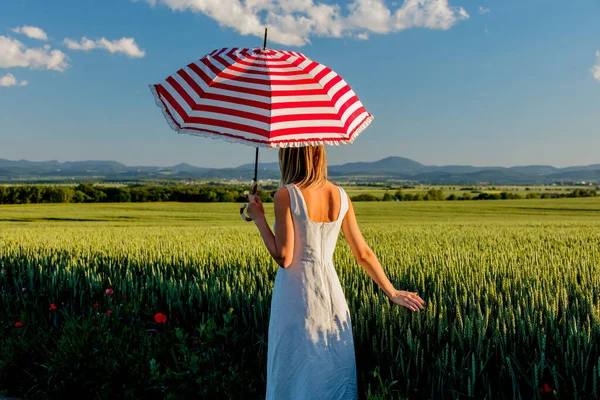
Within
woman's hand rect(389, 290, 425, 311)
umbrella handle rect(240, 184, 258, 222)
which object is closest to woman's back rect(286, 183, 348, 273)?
umbrella handle rect(240, 184, 258, 222)

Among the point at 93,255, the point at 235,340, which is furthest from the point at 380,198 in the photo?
Result: the point at 235,340

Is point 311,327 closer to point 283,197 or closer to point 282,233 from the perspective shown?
point 282,233

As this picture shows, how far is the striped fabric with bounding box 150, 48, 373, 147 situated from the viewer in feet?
10.4

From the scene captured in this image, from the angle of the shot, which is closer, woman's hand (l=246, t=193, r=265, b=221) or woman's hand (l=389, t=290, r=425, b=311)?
woman's hand (l=246, t=193, r=265, b=221)

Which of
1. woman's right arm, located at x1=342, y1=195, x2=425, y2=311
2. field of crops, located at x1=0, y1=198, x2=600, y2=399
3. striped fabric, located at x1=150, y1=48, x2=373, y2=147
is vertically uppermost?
striped fabric, located at x1=150, y1=48, x2=373, y2=147

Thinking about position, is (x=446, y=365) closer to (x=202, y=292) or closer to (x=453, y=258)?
(x=202, y=292)

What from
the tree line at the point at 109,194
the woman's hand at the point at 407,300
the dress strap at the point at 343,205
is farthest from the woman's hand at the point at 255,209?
the tree line at the point at 109,194

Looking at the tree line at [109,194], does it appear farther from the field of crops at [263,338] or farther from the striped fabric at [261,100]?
the striped fabric at [261,100]

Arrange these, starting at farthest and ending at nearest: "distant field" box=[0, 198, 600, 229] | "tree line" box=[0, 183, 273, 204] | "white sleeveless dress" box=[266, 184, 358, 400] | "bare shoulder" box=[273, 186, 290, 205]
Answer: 1. "tree line" box=[0, 183, 273, 204]
2. "distant field" box=[0, 198, 600, 229]
3. "white sleeveless dress" box=[266, 184, 358, 400]
4. "bare shoulder" box=[273, 186, 290, 205]

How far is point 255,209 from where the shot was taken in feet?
10.2

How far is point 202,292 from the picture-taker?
5.75 meters

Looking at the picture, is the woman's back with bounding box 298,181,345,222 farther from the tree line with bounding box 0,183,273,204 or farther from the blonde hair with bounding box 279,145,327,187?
the tree line with bounding box 0,183,273,204

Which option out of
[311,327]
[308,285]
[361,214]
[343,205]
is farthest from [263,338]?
[361,214]

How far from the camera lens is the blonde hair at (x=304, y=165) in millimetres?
2977
